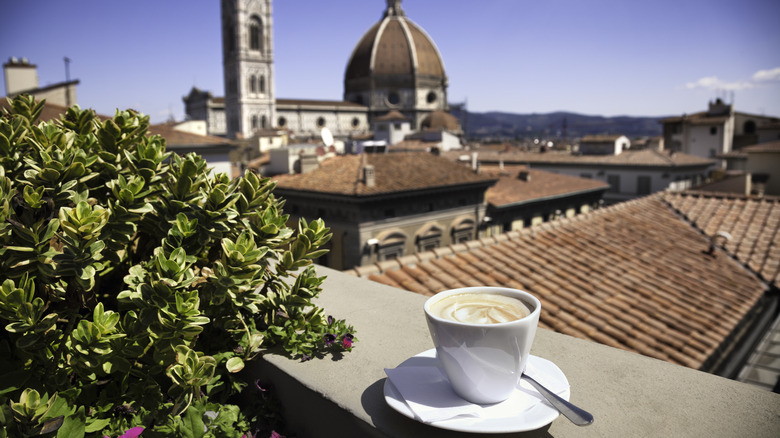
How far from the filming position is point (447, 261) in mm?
6582

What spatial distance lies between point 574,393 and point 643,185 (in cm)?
4216

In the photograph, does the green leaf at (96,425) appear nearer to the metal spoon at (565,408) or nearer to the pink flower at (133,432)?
the pink flower at (133,432)

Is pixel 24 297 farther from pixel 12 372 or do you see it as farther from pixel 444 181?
pixel 444 181

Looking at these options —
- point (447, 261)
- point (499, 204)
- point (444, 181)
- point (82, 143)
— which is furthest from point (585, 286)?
point (499, 204)

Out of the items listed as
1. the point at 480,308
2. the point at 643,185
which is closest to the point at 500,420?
the point at 480,308

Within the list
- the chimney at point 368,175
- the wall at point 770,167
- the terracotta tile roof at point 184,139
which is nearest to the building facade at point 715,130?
the wall at point 770,167

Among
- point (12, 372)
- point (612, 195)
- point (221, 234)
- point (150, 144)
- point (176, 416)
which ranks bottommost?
point (612, 195)

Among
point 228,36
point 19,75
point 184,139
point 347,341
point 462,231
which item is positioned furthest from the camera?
point 228,36

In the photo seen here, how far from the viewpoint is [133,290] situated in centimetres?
167

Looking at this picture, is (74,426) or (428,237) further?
(428,237)

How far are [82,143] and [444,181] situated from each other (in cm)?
2022

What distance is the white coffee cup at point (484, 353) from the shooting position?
1.31 meters

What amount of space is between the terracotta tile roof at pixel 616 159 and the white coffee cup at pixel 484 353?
1626 inches

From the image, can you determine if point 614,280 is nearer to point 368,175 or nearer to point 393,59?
point 368,175
